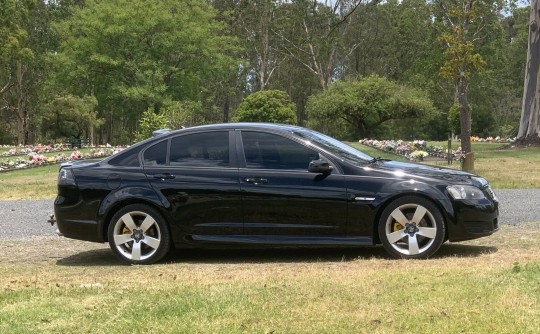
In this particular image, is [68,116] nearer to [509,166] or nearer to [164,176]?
[509,166]

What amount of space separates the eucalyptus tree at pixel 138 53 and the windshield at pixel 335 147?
3289 centimetres

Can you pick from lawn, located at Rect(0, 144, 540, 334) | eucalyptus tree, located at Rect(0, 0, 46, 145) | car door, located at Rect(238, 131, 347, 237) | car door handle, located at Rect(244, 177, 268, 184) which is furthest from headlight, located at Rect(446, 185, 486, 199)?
eucalyptus tree, located at Rect(0, 0, 46, 145)

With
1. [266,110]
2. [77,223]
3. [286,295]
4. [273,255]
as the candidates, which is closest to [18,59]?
[266,110]

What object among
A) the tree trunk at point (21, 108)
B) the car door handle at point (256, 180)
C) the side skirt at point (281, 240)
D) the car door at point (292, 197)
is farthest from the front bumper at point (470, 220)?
the tree trunk at point (21, 108)

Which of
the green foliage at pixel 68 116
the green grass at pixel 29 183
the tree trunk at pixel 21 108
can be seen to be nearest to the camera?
the green grass at pixel 29 183

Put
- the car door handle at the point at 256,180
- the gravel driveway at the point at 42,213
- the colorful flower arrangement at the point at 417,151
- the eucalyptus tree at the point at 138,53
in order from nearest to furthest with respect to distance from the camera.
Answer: the car door handle at the point at 256,180
the gravel driveway at the point at 42,213
the colorful flower arrangement at the point at 417,151
the eucalyptus tree at the point at 138,53

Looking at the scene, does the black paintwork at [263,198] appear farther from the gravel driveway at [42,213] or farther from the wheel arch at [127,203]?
the gravel driveway at [42,213]

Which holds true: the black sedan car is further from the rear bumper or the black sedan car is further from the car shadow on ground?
the car shadow on ground

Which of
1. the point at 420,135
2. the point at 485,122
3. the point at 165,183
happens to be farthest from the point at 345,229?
the point at 420,135

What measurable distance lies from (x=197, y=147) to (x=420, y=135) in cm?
4667

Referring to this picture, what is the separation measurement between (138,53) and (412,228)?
37.0 metres

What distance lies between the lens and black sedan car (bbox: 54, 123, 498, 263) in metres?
6.29

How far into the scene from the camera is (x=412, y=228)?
6277 mm

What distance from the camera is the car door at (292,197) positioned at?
251 inches
